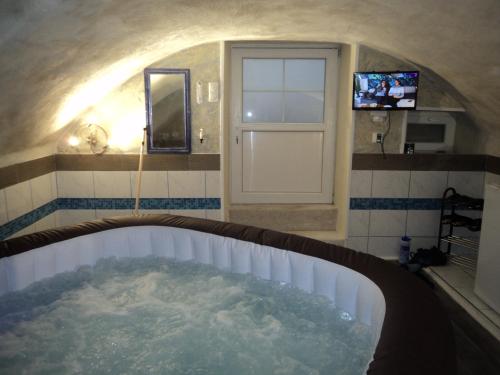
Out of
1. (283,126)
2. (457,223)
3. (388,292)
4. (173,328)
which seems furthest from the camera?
(283,126)

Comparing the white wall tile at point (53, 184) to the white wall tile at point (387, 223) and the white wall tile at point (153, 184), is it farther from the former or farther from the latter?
the white wall tile at point (387, 223)

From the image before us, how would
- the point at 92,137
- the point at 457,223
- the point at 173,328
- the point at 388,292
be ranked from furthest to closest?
the point at 92,137 → the point at 457,223 → the point at 173,328 → the point at 388,292

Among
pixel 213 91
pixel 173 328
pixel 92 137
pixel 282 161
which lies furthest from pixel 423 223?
pixel 92 137

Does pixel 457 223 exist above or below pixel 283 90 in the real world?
below

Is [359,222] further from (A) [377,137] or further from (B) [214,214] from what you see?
(B) [214,214]

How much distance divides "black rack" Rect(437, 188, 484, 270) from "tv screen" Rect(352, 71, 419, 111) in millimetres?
968

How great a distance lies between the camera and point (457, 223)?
→ 150 inches

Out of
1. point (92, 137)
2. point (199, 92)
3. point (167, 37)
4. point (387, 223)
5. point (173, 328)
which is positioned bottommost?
point (173, 328)

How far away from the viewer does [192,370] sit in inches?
73.8

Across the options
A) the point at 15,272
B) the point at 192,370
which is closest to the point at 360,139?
the point at 192,370

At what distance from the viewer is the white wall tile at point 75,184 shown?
157 inches

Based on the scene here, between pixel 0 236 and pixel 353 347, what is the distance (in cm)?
258

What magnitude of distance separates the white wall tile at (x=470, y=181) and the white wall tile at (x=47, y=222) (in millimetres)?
3853

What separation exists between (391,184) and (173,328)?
106 inches
